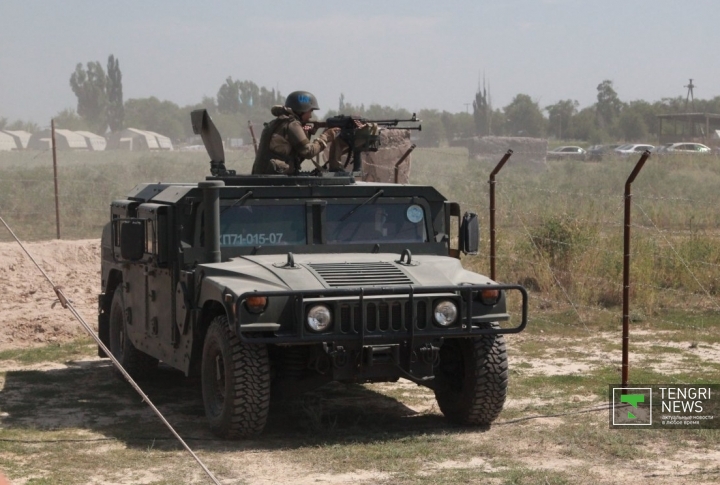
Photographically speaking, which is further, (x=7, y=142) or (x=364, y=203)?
(x=7, y=142)

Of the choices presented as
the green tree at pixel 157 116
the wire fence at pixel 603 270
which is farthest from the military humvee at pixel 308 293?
the green tree at pixel 157 116

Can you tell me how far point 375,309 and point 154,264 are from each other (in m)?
2.11

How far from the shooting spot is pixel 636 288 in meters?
13.1

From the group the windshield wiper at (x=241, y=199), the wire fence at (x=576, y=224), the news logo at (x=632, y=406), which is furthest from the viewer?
the wire fence at (x=576, y=224)

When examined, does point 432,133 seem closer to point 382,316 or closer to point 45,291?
point 45,291

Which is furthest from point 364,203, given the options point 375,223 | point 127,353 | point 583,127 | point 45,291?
point 583,127

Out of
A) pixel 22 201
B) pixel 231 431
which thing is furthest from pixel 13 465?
pixel 22 201

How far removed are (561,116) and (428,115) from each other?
70.4 ft

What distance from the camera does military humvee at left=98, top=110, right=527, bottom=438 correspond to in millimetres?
7078

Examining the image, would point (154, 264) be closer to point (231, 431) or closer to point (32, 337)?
point (231, 431)

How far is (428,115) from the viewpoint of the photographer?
10700cm

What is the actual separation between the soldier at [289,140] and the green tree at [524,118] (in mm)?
81611

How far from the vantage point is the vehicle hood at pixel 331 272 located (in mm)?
7230

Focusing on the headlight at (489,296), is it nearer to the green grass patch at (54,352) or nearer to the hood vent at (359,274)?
the hood vent at (359,274)
